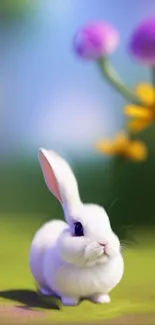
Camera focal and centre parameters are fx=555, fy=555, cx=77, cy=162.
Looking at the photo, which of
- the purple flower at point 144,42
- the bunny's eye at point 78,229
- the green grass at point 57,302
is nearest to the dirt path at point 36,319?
the green grass at point 57,302

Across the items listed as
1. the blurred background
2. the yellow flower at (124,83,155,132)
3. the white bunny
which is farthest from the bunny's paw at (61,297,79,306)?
the yellow flower at (124,83,155,132)

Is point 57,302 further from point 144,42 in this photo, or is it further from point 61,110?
point 144,42

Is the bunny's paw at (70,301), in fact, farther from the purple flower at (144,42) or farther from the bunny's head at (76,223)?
the purple flower at (144,42)

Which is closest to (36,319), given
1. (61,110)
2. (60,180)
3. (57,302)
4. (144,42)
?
(57,302)

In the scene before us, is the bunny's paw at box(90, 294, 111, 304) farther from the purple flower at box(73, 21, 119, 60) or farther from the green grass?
the purple flower at box(73, 21, 119, 60)

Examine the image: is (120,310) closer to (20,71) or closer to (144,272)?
(144,272)

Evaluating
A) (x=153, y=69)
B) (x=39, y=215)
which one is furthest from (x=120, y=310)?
(x=153, y=69)

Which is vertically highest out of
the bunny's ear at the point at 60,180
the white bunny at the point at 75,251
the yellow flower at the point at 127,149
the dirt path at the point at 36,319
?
the yellow flower at the point at 127,149
